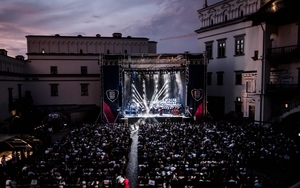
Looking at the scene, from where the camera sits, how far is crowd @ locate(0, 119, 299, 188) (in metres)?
11.4

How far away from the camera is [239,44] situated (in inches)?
1294

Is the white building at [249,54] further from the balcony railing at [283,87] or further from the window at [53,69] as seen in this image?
the window at [53,69]

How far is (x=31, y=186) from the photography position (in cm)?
1093

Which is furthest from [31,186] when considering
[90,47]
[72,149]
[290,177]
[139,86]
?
[90,47]

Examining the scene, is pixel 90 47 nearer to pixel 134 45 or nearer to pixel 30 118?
pixel 134 45

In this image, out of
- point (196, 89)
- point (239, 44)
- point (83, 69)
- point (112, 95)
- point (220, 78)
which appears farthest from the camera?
point (83, 69)

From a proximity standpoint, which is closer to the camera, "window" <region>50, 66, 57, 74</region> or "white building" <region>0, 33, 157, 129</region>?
"white building" <region>0, 33, 157, 129</region>

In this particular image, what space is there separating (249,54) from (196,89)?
8.20 m

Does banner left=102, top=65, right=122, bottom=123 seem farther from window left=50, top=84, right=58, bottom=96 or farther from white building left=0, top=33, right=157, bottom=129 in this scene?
window left=50, top=84, right=58, bottom=96

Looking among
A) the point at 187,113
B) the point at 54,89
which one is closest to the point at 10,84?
the point at 54,89

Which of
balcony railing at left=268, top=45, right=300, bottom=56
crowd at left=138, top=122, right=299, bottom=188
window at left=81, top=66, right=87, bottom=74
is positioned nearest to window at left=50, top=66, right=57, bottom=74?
window at left=81, top=66, right=87, bottom=74

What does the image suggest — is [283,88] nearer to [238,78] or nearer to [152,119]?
[238,78]

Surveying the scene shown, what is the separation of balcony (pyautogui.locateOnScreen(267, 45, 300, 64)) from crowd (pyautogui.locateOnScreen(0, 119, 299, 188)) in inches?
408

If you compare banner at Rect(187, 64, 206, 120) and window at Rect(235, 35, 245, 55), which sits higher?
window at Rect(235, 35, 245, 55)
